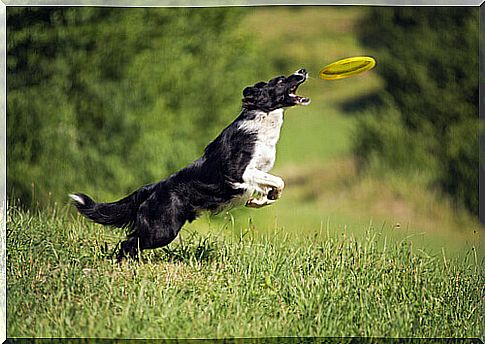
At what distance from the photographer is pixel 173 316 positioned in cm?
776

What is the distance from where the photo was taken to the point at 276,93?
796 cm

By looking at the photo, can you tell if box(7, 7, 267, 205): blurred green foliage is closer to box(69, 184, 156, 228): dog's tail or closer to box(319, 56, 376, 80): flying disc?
box(69, 184, 156, 228): dog's tail

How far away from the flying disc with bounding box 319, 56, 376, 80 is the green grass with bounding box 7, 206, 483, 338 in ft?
3.51

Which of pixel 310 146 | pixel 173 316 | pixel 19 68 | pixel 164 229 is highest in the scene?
pixel 19 68

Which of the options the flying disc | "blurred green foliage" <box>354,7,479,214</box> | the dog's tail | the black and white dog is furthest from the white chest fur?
the dog's tail

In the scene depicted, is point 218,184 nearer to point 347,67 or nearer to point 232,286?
point 232,286

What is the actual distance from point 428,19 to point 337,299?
2032 mm

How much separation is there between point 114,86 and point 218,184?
994 mm

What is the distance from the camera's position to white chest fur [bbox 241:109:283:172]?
7.87m

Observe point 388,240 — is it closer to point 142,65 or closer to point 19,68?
point 142,65

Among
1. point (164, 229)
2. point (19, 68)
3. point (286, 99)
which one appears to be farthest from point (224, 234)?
point (19, 68)

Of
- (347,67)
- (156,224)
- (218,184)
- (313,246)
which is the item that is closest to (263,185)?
(218,184)

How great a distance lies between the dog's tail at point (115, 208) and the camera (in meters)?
7.96

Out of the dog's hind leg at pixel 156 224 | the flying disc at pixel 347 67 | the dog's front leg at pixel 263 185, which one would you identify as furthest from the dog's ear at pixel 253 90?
the dog's hind leg at pixel 156 224
